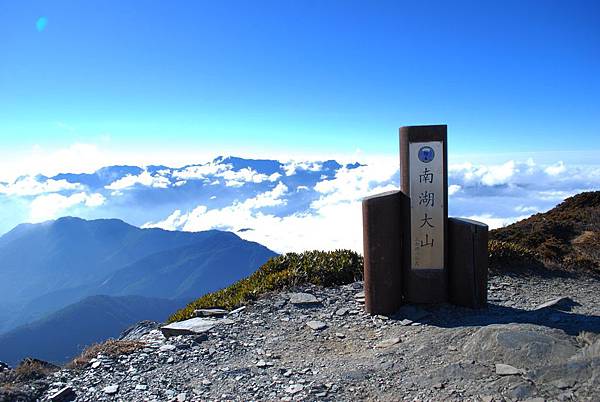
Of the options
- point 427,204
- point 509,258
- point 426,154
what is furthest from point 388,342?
point 509,258

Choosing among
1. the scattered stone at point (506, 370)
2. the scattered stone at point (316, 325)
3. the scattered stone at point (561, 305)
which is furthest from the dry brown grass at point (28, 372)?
the scattered stone at point (561, 305)

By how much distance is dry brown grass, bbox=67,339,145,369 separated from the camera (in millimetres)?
7491

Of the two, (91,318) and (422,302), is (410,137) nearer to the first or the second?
(422,302)

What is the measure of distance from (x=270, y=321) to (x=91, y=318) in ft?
540

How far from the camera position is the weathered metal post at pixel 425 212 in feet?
28.4

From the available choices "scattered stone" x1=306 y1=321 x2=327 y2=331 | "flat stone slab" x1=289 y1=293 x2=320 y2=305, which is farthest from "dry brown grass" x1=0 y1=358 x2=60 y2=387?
"flat stone slab" x1=289 y1=293 x2=320 y2=305

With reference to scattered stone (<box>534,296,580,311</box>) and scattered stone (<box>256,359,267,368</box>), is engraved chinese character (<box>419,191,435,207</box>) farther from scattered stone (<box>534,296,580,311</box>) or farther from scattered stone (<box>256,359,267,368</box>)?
scattered stone (<box>256,359,267,368</box>)

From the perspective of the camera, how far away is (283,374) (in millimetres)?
6535

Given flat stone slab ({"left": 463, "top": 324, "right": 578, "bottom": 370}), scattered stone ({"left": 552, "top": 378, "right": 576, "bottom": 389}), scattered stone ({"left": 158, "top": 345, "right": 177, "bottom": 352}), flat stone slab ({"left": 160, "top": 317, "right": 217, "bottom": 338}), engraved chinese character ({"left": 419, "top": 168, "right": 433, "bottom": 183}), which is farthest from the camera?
engraved chinese character ({"left": 419, "top": 168, "right": 433, "bottom": 183})

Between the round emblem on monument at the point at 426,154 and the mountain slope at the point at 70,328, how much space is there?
139154mm

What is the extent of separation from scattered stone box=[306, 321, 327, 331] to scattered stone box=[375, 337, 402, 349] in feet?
4.70

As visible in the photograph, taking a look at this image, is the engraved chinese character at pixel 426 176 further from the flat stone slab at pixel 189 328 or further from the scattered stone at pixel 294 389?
the flat stone slab at pixel 189 328

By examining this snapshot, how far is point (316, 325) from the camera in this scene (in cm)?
881

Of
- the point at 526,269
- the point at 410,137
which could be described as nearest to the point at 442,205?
the point at 410,137
